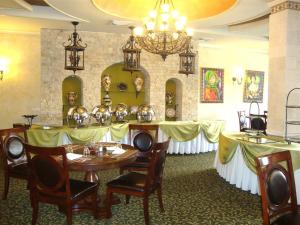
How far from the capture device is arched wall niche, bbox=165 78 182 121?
923 centimetres

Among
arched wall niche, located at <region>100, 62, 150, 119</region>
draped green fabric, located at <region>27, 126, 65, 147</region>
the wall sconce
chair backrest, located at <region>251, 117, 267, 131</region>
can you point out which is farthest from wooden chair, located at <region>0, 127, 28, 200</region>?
the wall sconce

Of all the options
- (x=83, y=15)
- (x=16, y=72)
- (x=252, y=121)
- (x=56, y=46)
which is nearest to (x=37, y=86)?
(x=16, y=72)

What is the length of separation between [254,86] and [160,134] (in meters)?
5.94

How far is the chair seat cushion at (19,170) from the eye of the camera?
13.3 ft

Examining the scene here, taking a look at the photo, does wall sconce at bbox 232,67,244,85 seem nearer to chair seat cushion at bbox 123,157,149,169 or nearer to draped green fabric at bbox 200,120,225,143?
draped green fabric at bbox 200,120,225,143

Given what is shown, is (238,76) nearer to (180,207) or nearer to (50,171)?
(180,207)

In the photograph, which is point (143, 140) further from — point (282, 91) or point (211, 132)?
point (211, 132)

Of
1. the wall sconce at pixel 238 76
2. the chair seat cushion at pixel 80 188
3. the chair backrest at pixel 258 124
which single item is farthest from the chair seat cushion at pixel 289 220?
the wall sconce at pixel 238 76

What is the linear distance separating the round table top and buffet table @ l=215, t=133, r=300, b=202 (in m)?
1.74

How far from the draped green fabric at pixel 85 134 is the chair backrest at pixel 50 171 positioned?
8.34 ft

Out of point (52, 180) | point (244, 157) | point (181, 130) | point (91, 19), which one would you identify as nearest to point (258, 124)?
point (181, 130)

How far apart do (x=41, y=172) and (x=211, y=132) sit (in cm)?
537

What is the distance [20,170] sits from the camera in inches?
162

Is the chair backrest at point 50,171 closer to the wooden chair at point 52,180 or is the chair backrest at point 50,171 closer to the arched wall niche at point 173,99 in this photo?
the wooden chair at point 52,180
